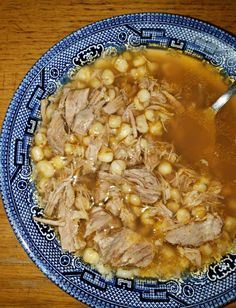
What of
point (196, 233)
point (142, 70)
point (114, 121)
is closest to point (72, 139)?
point (114, 121)

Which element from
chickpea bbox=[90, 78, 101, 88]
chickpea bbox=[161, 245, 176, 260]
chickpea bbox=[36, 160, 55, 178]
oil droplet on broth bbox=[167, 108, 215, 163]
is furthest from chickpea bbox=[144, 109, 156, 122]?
chickpea bbox=[161, 245, 176, 260]

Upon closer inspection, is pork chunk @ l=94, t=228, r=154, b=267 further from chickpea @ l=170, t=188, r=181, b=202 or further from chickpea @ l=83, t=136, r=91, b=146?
chickpea @ l=83, t=136, r=91, b=146

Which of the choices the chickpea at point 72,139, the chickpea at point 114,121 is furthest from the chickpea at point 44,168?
the chickpea at point 114,121

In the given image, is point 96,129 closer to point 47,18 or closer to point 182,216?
point 182,216

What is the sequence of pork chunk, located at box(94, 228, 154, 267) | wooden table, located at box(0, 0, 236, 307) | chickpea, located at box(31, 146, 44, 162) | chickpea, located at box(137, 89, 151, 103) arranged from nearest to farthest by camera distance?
pork chunk, located at box(94, 228, 154, 267) → chickpea, located at box(31, 146, 44, 162) → chickpea, located at box(137, 89, 151, 103) → wooden table, located at box(0, 0, 236, 307)

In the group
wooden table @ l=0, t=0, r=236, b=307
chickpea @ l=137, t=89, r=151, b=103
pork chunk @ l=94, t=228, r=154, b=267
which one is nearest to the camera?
pork chunk @ l=94, t=228, r=154, b=267

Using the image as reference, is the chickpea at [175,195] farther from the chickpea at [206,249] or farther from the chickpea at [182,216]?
the chickpea at [206,249]

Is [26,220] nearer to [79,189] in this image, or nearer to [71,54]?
[79,189]
